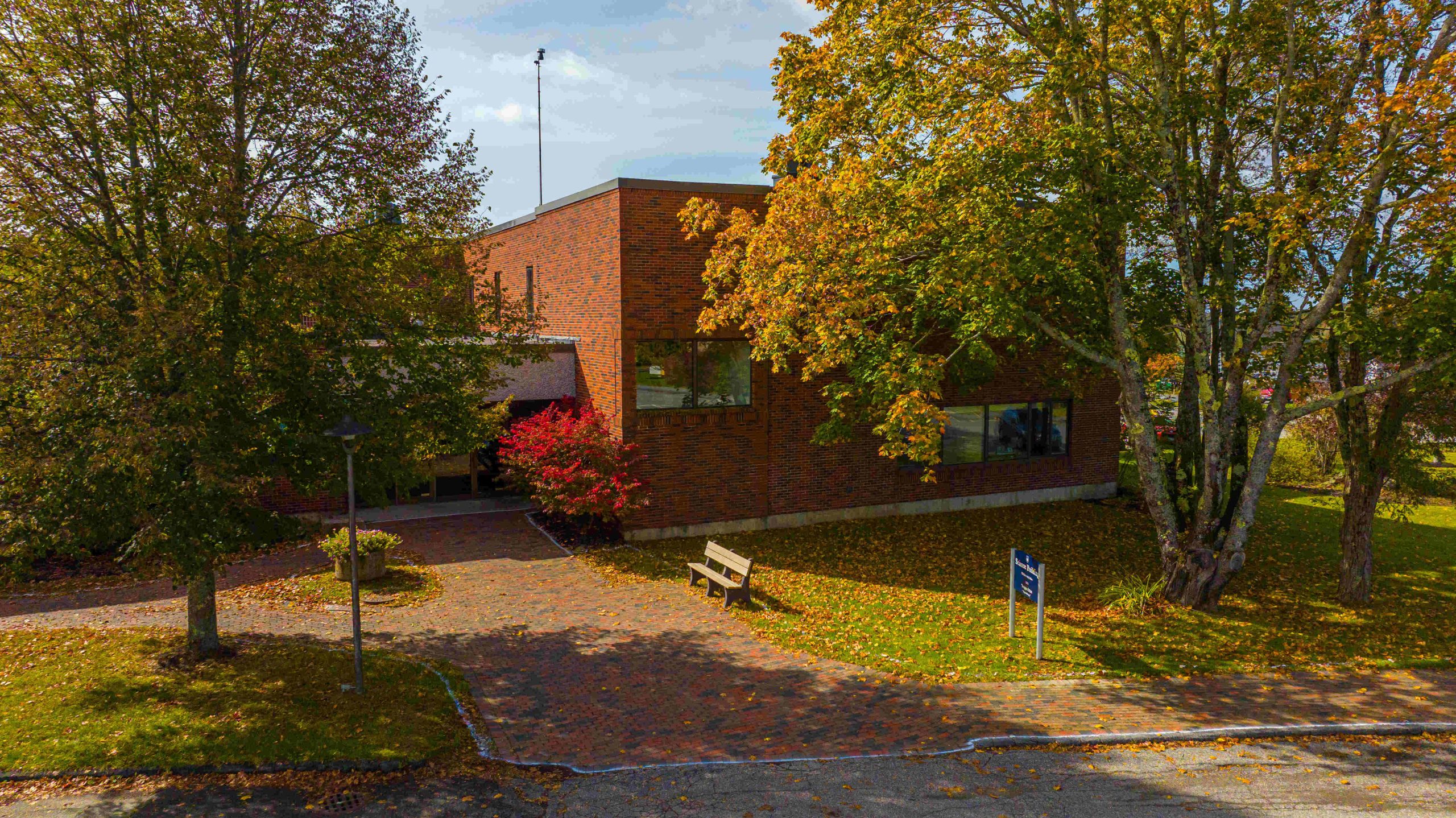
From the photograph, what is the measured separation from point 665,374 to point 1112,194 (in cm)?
907

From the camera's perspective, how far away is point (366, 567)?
14273 millimetres

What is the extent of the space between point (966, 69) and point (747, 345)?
294 inches

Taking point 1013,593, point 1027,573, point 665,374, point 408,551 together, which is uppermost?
point 665,374

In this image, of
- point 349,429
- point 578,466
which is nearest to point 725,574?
point 578,466

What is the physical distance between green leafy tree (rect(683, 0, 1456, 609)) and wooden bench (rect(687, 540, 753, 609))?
→ 3.05 meters

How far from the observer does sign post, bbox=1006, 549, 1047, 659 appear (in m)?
11.4

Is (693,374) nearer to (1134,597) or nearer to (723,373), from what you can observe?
(723,373)

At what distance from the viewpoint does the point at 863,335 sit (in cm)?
1538

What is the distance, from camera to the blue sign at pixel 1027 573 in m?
11.6

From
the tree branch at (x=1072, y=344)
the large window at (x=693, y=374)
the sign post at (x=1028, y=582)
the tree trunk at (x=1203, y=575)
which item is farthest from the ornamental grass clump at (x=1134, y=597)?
the large window at (x=693, y=374)

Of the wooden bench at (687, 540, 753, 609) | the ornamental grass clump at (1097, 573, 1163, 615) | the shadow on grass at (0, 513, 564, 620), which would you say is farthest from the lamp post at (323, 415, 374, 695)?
the ornamental grass clump at (1097, 573, 1163, 615)

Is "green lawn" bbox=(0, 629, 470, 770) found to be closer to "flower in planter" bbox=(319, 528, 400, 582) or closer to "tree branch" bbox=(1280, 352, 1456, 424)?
"flower in planter" bbox=(319, 528, 400, 582)

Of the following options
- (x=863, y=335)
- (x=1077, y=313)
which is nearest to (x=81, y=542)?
(x=863, y=335)

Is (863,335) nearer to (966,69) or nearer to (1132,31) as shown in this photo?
(966,69)
